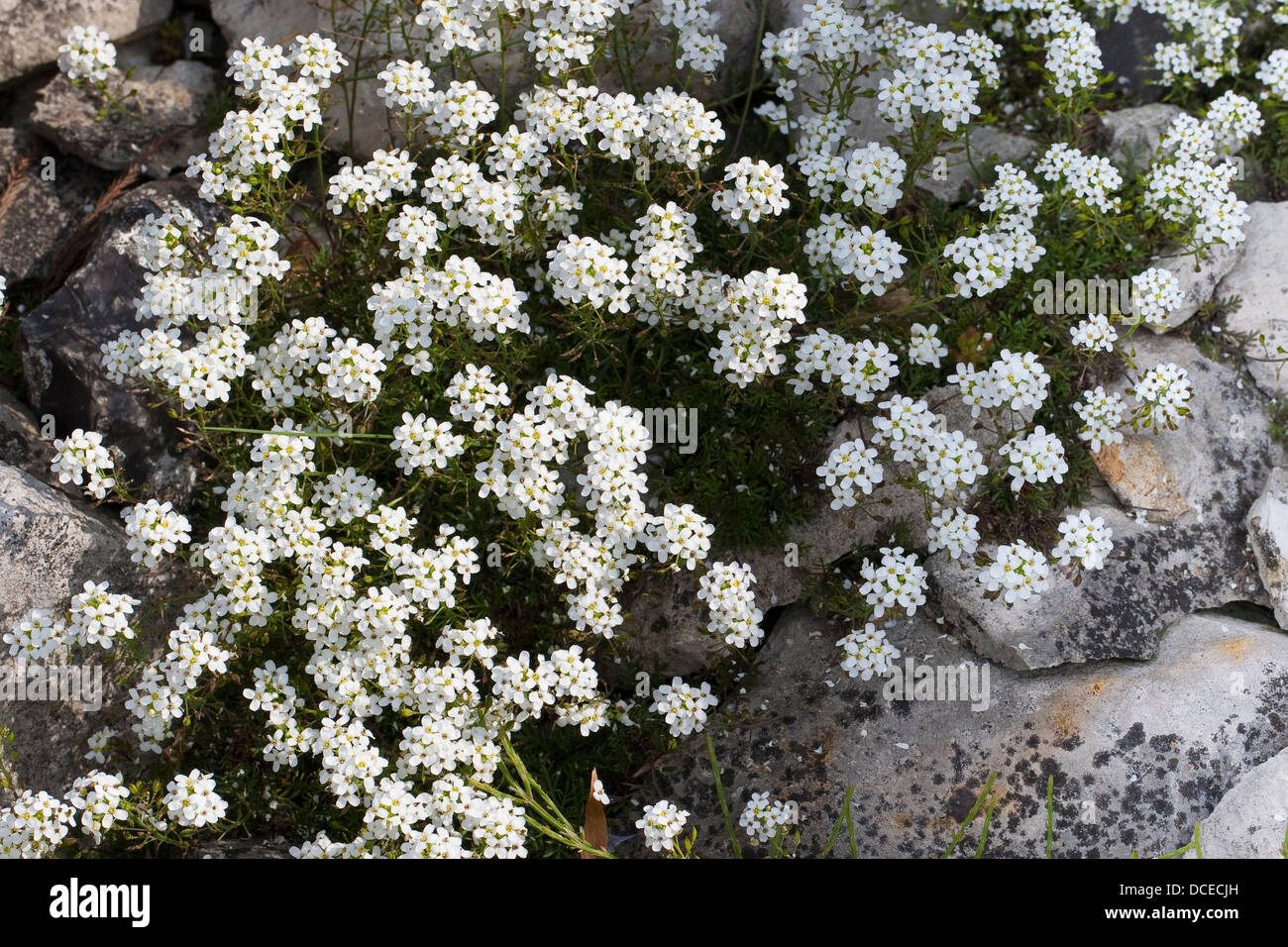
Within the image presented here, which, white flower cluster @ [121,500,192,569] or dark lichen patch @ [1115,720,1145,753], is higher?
white flower cluster @ [121,500,192,569]

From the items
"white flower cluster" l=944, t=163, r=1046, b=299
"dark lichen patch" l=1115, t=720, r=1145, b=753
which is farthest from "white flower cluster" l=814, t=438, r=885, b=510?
"dark lichen patch" l=1115, t=720, r=1145, b=753

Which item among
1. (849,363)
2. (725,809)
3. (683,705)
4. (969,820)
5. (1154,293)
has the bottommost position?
(969,820)

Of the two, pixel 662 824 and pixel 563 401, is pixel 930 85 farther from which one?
pixel 662 824

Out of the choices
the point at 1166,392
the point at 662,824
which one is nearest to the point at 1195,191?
the point at 1166,392

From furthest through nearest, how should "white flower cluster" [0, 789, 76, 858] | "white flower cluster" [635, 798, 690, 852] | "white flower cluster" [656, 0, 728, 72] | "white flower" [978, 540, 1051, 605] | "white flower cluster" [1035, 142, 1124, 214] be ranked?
"white flower cluster" [1035, 142, 1124, 214] < "white flower cluster" [656, 0, 728, 72] < "white flower" [978, 540, 1051, 605] < "white flower cluster" [635, 798, 690, 852] < "white flower cluster" [0, 789, 76, 858]

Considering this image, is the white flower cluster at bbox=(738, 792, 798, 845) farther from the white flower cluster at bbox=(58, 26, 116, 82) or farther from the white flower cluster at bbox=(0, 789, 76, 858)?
the white flower cluster at bbox=(58, 26, 116, 82)

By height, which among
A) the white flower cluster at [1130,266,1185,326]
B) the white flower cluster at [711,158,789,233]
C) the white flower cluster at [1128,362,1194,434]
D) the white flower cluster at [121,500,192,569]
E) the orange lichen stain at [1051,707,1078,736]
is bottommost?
the orange lichen stain at [1051,707,1078,736]

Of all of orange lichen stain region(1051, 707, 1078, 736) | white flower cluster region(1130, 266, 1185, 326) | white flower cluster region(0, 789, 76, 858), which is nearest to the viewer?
white flower cluster region(0, 789, 76, 858)

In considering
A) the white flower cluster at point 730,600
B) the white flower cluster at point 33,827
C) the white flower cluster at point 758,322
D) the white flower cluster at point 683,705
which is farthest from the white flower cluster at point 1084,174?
the white flower cluster at point 33,827

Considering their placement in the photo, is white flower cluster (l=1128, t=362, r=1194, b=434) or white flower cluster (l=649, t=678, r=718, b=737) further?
white flower cluster (l=1128, t=362, r=1194, b=434)

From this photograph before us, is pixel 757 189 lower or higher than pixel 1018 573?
higher

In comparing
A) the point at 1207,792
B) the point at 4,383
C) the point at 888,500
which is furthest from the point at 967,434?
the point at 4,383
